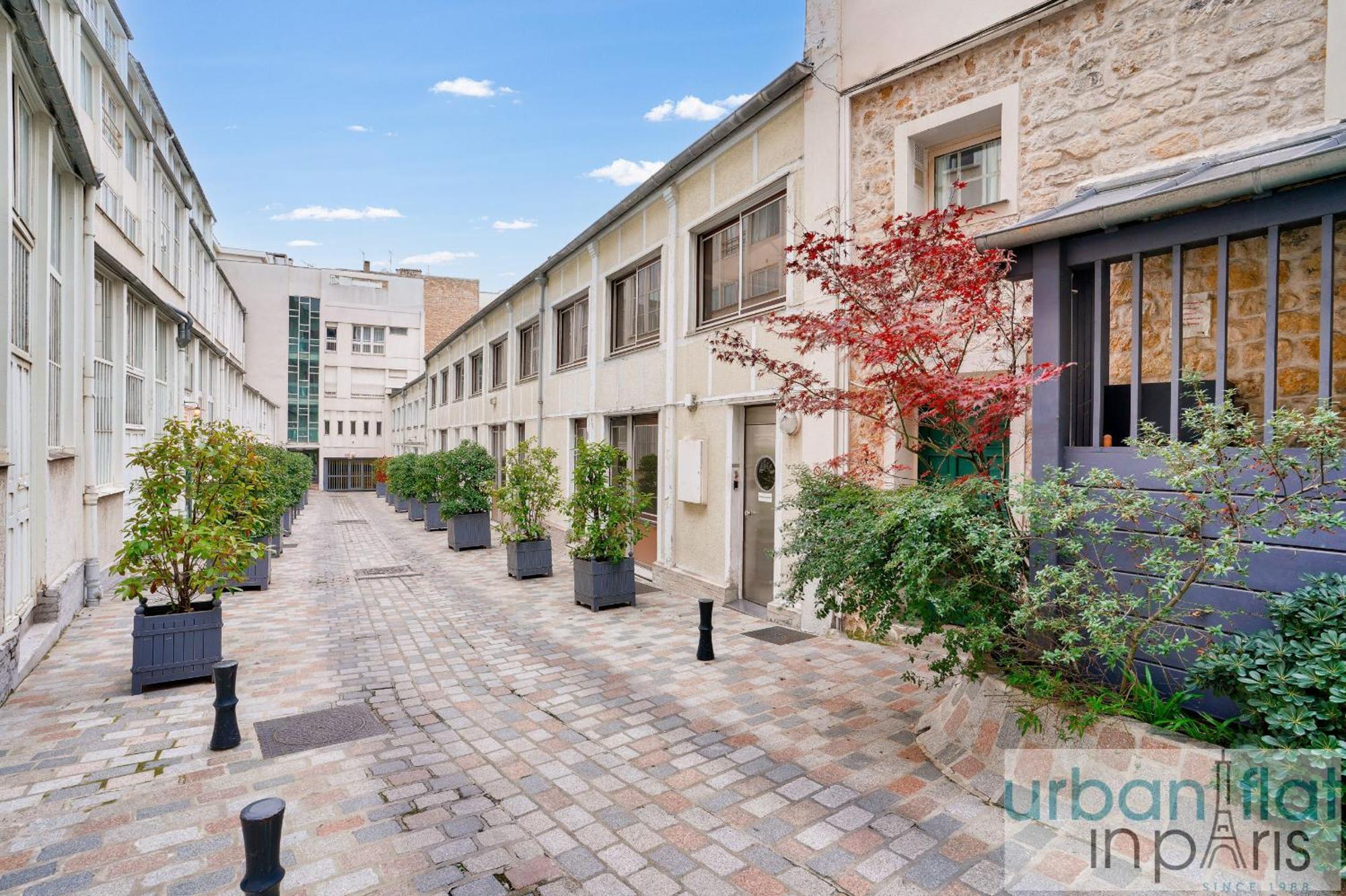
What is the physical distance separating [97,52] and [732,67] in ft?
33.4

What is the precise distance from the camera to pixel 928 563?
12.1ft

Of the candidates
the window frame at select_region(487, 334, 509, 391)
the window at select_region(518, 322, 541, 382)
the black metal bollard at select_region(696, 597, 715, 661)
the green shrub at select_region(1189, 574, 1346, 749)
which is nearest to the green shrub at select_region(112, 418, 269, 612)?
the black metal bollard at select_region(696, 597, 715, 661)

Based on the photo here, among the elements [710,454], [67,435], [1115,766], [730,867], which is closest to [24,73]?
[67,435]

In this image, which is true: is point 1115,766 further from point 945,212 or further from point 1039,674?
point 945,212

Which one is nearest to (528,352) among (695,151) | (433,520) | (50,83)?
(433,520)

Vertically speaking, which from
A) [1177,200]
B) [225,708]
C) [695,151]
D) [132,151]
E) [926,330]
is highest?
[132,151]

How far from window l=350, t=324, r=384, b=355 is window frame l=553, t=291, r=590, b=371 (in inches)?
1156

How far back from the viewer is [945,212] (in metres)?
4.72

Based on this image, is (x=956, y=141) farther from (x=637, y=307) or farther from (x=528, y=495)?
(x=528, y=495)

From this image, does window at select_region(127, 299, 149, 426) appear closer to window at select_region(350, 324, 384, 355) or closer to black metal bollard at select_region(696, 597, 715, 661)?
black metal bollard at select_region(696, 597, 715, 661)

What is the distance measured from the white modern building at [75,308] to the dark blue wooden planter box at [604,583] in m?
4.98

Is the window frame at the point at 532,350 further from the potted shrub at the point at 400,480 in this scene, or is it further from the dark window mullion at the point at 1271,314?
the dark window mullion at the point at 1271,314

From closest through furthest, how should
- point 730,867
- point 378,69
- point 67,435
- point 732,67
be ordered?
point 730,867 → point 67,435 → point 732,67 → point 378,69

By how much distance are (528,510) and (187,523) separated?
5517 millimetres
